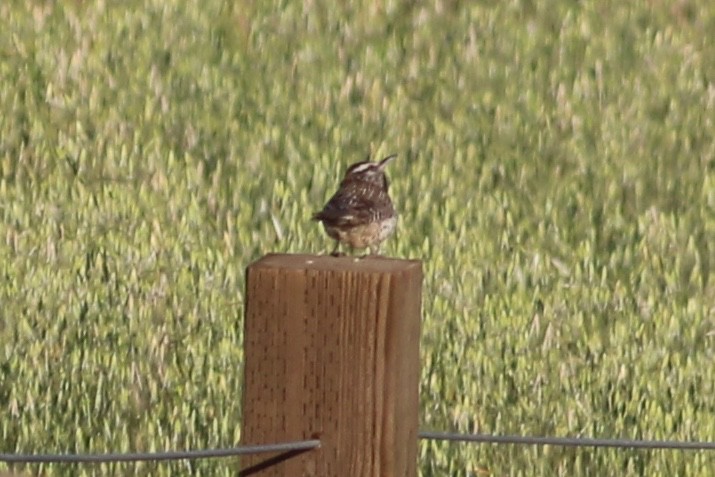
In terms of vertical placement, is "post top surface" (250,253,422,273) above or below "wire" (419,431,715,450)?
above

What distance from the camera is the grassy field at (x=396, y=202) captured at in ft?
23.6

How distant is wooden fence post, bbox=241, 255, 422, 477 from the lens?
3400 mm

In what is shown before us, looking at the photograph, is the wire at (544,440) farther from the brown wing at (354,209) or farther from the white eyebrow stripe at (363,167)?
the white eyebrow stripe at (363,167)

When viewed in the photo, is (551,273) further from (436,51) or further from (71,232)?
(436,51)

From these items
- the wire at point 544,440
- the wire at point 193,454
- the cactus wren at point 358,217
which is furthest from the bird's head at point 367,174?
the wire at point 193,454

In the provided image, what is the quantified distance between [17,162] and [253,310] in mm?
6273

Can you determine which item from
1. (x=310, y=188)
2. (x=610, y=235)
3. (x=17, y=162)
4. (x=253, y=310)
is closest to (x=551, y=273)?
(x=610, y=235)

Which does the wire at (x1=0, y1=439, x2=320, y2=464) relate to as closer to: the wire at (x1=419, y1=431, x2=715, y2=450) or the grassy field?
the wire at (x1=419, y1=431, x2=715, y2=450)

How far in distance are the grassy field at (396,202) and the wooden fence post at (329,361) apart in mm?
3404

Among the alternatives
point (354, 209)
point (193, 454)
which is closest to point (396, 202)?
point (354, 209)

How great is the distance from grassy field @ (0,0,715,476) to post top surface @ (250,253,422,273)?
339 centimetres

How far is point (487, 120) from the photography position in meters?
10.5

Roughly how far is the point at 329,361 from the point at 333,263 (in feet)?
0.53

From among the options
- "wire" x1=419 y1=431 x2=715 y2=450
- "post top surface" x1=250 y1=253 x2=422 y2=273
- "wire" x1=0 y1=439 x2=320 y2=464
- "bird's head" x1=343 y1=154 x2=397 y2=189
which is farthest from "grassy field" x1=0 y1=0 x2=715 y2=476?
"post top surface" x1=250 y1=253 x2=422 y2=273
